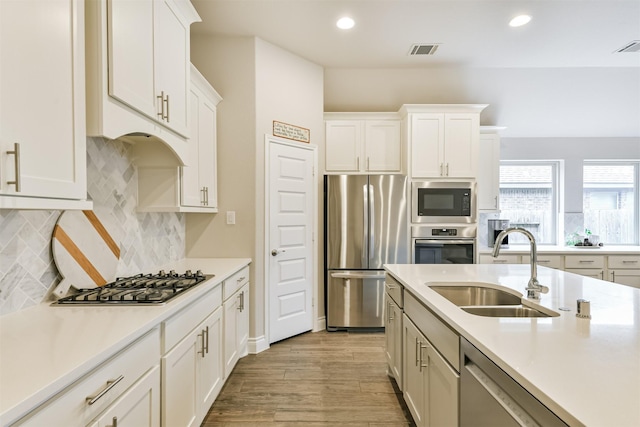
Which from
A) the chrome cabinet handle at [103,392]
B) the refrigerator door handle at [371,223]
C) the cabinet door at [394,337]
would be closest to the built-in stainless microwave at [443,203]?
the refrigerator door handle at [371,223]

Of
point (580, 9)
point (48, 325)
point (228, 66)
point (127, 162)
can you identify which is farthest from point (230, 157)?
point (580, 9)

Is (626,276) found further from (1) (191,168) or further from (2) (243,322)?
(1) (191,168)

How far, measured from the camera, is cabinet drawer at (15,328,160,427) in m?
0.83

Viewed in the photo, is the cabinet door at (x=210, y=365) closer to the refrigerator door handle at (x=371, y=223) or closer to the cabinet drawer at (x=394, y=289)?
the cabinet drawer at (x=394, y=289)

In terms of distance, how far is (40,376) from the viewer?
83 centimetres

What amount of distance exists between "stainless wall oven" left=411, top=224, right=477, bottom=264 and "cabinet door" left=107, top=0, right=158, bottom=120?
293cm

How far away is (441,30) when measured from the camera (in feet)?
9.92

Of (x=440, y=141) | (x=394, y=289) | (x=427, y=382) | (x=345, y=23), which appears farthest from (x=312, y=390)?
(x=345, y=23)

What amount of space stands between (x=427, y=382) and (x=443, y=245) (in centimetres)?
227

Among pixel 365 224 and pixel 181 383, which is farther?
pixel 365 224

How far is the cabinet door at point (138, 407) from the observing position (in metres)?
1.05

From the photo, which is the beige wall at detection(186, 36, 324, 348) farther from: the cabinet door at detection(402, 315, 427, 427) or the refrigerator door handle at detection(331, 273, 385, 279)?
the cabinet door at detection(402, 315, 427, 427)

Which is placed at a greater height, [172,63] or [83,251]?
[172,63]

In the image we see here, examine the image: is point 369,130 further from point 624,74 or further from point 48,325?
point 48,325
